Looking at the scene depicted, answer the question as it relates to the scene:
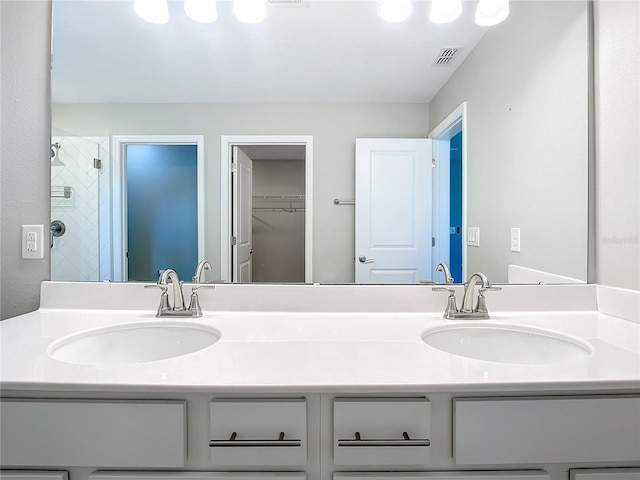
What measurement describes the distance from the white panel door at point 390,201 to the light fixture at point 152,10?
3.06 ft

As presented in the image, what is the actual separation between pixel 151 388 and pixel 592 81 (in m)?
1.77

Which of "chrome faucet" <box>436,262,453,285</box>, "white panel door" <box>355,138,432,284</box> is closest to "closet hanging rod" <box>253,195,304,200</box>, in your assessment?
"white panel door" <box>355,138,432,284</box>

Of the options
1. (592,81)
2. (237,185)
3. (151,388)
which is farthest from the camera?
(237,185)

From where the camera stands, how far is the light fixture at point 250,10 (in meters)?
1.27

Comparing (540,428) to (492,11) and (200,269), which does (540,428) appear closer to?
(200,269)

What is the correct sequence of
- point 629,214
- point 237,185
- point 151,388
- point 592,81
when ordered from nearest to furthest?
1. point 151,388
2. point 629,214
3. point 592,81
4. point 237,185

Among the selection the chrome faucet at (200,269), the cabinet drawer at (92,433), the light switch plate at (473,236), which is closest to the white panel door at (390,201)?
the light switch plate at (473,236)

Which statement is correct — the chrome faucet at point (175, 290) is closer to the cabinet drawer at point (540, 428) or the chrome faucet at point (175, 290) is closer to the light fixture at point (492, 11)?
the cabinet drawer at point (540, 428)

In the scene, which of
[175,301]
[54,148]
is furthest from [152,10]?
[175,301]

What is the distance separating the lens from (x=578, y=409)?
0.69 meters

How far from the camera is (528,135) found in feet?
4.25

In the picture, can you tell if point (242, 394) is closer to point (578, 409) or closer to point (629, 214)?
point (578, 409)

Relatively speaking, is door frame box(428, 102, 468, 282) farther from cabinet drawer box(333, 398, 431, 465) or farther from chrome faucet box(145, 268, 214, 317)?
chrome faucet box(145, 268, 214, 317)

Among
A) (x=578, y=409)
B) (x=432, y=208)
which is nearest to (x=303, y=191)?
(x=432, y=208)
